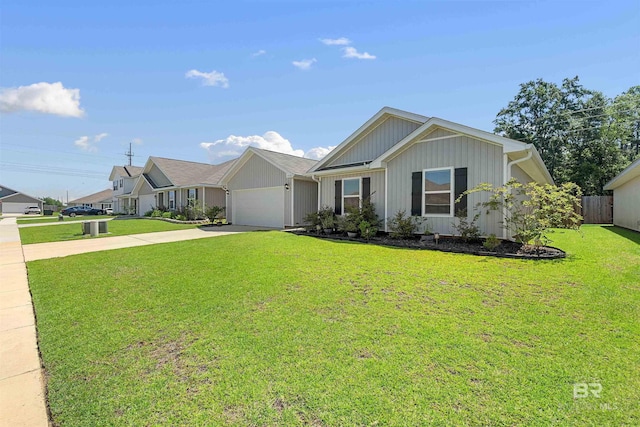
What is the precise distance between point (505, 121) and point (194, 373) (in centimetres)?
3652

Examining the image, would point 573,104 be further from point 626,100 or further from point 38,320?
point 38,320

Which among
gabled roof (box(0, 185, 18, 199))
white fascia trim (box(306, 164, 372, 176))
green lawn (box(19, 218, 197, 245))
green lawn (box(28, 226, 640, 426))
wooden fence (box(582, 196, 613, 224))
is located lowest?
green lawn (box(28, 226, 640, 426))

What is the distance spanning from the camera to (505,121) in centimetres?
3114

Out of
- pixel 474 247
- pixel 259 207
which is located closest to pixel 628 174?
pixel 474 247

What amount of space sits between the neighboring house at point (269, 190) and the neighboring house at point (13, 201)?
57.8 metres

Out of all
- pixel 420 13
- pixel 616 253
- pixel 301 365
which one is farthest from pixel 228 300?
pixel 420 13

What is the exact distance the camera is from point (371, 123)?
13289mm

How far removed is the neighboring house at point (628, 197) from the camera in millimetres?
13398

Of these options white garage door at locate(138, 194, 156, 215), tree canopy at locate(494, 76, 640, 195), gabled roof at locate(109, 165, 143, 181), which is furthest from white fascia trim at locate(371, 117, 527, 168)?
gabled roof at locate(109, 165, 143, 181)

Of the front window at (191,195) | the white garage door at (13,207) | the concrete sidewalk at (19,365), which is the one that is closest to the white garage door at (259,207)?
the front window at (191,195)

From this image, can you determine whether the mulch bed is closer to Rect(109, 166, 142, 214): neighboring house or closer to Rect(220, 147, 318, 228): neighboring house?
Rect(220, 147, 318, 228): neighboring house

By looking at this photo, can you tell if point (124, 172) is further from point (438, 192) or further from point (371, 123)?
point (438, 192)

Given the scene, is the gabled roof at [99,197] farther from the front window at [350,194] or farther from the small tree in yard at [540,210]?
the small tree in yard at [540,210]

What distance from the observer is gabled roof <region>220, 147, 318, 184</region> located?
1580cm
